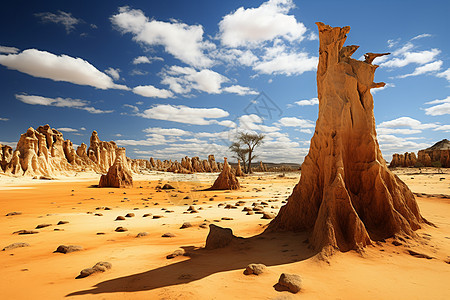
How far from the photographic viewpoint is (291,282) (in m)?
3.13

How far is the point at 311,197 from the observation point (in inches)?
228

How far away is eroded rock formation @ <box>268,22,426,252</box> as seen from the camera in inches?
180

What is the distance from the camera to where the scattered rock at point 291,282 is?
3.06 metres

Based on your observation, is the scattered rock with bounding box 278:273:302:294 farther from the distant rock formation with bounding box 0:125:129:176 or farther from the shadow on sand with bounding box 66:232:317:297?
the distant rock formation with bounding box 0:125:129:176

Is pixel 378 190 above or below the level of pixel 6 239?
above

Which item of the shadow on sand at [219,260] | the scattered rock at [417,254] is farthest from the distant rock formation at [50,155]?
the scattered rock at [417,254]

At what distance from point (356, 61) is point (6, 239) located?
1028 cm

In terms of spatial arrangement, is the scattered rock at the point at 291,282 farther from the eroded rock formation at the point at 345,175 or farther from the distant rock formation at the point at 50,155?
the distant rock formation at the point at 50,155

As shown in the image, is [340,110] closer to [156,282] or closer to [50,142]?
[156,282]

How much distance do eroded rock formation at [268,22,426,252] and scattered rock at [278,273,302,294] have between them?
1.31 metres

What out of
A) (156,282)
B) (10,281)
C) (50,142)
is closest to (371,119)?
(156,282)

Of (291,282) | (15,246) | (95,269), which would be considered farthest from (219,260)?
(15,246)

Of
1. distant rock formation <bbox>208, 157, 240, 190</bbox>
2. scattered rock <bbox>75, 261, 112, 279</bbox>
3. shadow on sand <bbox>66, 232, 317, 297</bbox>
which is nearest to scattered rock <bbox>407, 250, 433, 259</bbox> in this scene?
shadow on sand <bbox>66, 232, 317, 297</bbox>

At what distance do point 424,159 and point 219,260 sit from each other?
216 ft
